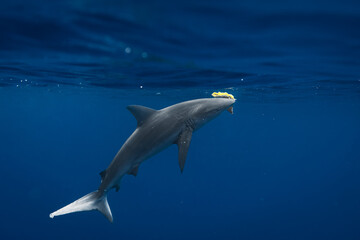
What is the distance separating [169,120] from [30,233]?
27.7m

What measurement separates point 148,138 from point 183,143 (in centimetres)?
90

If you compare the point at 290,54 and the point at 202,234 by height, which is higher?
the point at 290,54

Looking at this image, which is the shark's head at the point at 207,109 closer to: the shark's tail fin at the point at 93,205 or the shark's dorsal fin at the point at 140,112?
the shark's dorsal fin at the point at 140,112

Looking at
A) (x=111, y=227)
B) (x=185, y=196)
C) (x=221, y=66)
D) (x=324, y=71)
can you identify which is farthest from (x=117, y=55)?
(x=185, y=196)

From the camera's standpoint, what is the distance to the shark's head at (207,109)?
6.62 metres

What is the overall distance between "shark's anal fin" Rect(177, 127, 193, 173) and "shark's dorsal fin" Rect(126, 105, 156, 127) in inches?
40.6

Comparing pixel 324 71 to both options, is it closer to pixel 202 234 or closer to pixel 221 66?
pixel 221 66

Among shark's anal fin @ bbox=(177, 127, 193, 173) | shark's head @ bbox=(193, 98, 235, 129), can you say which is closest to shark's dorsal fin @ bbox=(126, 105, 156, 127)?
shark's anal fin @ bbox=(177, 127, 193, 173)

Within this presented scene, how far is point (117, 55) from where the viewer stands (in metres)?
11.9

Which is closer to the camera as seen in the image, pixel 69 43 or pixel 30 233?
pixel 69 43

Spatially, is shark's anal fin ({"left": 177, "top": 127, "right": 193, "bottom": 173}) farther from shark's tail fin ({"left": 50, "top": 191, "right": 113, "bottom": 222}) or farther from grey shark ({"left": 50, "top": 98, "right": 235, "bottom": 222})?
shark's tail fin ({"left": 50, "top": 191, "right": 113, "bottom": 222})

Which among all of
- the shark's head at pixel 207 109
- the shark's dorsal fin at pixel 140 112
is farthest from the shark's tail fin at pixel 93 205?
the shark's head at pixel 207 109

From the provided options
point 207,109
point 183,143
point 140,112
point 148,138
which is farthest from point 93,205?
point 207,109

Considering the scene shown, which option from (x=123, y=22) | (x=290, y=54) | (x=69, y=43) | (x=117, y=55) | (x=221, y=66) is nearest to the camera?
(x=123, y=22)
